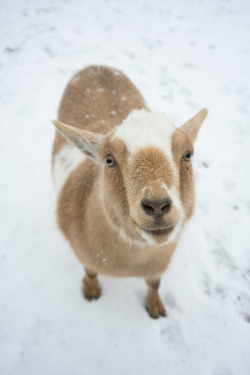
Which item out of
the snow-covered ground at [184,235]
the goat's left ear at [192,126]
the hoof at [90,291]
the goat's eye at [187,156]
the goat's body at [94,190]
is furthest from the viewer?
the hoof at [90,291]

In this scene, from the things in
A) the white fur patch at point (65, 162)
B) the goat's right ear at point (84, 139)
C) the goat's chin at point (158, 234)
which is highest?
the goat's right ear at point (84, 139)

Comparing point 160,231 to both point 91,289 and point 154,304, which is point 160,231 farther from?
point 91,289

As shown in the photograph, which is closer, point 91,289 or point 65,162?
point 91,289

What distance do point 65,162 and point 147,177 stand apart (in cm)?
191

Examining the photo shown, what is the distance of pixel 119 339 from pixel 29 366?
974mm

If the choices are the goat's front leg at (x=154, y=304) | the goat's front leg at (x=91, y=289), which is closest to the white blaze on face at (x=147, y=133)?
the goat's front leg at (x=154, y=304)

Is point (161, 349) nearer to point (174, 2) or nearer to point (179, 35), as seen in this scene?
point (179, 35)

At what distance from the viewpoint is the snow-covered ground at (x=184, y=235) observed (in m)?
2.66

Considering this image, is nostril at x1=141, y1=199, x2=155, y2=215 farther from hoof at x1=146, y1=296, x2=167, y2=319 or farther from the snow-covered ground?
hoof at x1=146, y1=296, x2=167, y2=319

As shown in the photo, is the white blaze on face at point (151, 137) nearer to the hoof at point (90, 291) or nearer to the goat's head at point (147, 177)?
the goat's head at point (147, 177)

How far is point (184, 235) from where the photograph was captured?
3.30m

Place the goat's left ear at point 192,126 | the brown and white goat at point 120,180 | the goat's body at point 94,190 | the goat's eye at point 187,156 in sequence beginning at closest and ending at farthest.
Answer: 1. the brown and white goat at point 120,180
2. the goat's eye at point 187,156
3. the goat's left ear at point 192,126
4. the goat's body at point 94,190

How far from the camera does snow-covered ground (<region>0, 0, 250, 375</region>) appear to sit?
2.66 metres

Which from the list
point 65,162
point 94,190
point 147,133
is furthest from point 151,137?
point 65,162
